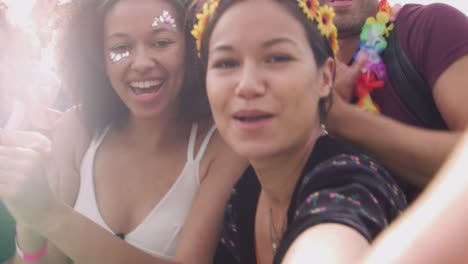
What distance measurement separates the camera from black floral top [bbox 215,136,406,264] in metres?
0.92

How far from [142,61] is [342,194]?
960 mm

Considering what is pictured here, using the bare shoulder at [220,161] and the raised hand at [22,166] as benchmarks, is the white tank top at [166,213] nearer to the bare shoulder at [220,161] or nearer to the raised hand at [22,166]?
the bare shoulder at [220,161]

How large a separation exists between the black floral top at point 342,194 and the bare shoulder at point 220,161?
487 millimetres

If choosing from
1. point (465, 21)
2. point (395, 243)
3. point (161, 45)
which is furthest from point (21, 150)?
point (465, 21)

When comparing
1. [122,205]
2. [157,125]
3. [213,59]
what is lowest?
[122,205]

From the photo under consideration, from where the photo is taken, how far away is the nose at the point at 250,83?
118 centimetres

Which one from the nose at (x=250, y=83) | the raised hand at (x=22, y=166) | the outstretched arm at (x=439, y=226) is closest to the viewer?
the outstretched arm at (x=439, y=226)

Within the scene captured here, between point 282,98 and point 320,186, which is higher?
point 282,98

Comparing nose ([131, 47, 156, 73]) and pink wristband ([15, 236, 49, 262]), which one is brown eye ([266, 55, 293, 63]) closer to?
nose ([131, 47, 156, 73])

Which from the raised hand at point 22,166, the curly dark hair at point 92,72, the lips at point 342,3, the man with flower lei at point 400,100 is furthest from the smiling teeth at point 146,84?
the lips at point 342,3

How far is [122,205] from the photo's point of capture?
1846 millimetres

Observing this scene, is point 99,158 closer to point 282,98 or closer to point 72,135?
point 72,135

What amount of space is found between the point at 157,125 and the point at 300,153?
0.79 metres

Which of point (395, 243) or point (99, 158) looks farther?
point (99, 158)
